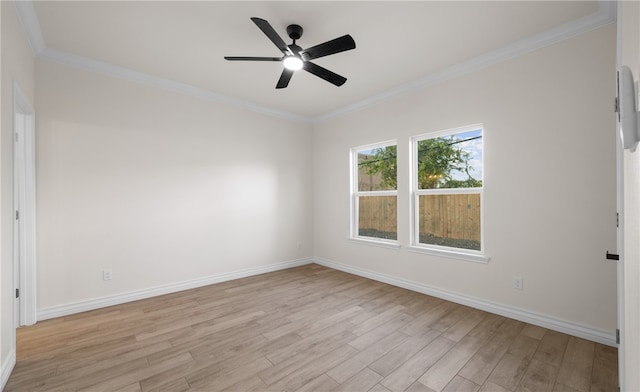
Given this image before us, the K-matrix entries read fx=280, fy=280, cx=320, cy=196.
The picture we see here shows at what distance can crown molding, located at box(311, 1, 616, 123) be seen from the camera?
2377mm

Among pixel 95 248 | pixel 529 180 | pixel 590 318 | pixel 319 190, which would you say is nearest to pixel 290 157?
pixel 319 190

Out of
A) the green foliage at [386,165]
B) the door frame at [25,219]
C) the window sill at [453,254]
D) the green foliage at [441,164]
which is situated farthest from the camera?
the green foliage at [386,165]

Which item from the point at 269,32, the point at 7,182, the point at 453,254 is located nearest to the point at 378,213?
the point at 453,254

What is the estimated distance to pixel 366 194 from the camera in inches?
180

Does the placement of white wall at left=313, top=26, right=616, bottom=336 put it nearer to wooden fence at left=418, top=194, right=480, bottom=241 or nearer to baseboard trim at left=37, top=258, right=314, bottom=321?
wooden fence at left=418, top=194, right=480, bottom=241

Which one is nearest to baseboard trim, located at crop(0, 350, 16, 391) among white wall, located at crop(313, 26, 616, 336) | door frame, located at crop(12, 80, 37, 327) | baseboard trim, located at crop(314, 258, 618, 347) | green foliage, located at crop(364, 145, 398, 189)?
door frame, located at crop(12, 80, 37, 327)

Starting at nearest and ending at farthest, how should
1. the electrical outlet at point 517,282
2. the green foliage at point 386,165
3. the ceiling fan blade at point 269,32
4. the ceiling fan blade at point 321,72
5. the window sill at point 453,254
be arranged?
the ceiling fan blade at point 269,32
the ceiling fan blade at point 321,72
the electrical outlet at point 517,282
the window sill at point 453,254
the green foliage at point 386,165

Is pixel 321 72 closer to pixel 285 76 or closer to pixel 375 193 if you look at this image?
pixel 285 76

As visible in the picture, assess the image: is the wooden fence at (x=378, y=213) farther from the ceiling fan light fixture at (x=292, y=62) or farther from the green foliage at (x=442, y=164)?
the ceiling fan light fixture at (x=292, y=62)

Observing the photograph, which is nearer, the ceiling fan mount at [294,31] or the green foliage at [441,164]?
the ceiling fan mount at [294,31]

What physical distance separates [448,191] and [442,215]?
32 cm

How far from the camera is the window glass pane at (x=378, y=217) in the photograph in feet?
13.7

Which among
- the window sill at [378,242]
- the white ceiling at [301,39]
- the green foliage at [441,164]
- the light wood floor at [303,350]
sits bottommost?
the light wood floor at [303,350]

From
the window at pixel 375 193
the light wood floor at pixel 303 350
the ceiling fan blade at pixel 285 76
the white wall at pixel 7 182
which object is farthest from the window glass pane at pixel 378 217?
the white wall at pixel 7 182
